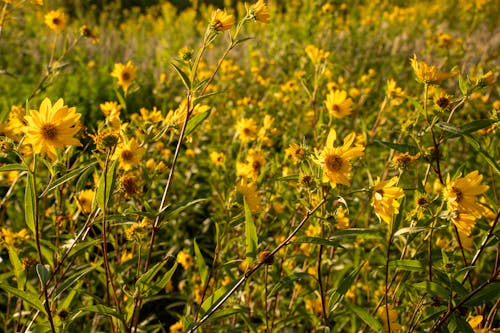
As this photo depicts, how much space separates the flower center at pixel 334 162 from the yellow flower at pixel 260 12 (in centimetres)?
38

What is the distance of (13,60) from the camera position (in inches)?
172

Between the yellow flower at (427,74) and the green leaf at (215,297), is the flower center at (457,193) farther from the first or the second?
the green leaf at (215,297)

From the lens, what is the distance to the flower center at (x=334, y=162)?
0.90m

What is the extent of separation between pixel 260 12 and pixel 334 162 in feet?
1.35

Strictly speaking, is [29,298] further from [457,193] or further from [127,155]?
[457,193]

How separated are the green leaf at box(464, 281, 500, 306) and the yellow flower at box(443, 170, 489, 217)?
147 millimetres

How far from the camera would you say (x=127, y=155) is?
108 cm

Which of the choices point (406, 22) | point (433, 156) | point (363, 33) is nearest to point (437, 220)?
point (433, 156)

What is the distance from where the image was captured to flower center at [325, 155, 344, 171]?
35.4 inches

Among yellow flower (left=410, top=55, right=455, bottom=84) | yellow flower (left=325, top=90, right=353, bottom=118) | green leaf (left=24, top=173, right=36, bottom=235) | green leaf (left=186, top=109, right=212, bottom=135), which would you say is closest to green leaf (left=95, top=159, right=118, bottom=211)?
green leaf (left=24, top=173, right=36, bottom=235)

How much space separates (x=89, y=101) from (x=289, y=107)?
5.26ft

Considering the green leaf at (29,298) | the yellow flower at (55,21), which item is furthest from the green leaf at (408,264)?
the yellow flower at (55,21)

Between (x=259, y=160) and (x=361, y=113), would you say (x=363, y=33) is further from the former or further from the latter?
(x=259, y=160)

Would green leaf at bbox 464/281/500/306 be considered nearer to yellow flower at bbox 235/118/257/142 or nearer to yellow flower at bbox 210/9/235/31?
yellow flower at bbox 210/9/235/31
